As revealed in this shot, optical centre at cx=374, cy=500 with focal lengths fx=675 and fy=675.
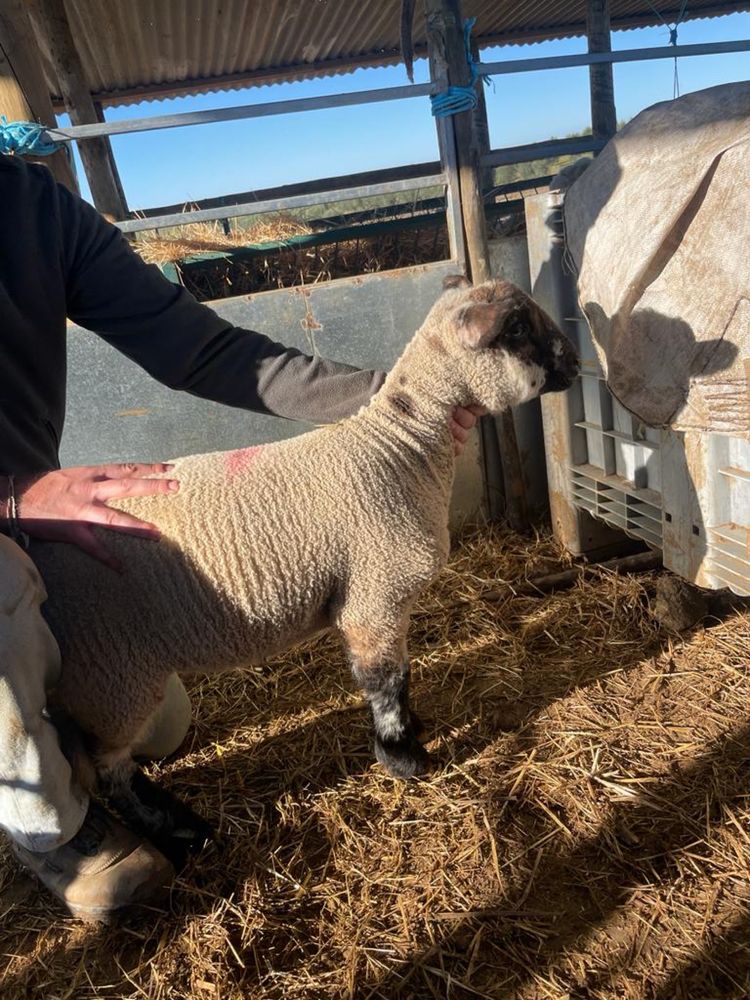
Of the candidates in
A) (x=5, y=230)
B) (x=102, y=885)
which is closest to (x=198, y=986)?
(x=102, y=885)

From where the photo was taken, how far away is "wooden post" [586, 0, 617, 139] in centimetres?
663

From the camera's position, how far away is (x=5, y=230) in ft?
6.73

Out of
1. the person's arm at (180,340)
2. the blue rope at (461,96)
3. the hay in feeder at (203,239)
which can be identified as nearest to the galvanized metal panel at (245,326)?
the hay in feeder at (203,239)

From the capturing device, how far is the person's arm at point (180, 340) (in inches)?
87.5

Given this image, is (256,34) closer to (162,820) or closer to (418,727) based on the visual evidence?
(418,727)

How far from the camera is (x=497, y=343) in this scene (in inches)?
84.6

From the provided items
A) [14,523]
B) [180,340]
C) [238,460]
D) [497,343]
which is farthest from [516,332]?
[14,523]

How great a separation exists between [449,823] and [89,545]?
1.39 meters

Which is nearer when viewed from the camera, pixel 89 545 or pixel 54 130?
pixel 89 545

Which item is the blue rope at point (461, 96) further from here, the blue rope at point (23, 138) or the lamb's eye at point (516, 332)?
the blue rope at point (23, 138)

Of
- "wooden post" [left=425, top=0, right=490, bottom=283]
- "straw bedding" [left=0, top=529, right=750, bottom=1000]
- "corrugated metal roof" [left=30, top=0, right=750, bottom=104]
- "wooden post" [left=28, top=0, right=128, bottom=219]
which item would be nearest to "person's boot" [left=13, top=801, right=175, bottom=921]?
"straw bedding" [left=0, top=529, right=750, bottom=1000]

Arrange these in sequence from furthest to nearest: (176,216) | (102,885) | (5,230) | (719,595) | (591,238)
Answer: (176,216) → (719,595) → (591,238) → (5,230) → (102,885)

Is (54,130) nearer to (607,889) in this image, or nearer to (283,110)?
(283,110)

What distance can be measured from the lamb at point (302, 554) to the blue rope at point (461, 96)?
4.86 feet
